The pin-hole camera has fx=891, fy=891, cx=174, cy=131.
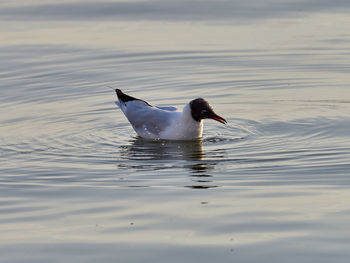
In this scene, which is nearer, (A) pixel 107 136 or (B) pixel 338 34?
(A) pixel 107 136

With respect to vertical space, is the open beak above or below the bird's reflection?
above

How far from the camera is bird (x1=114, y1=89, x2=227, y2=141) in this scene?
1095 centimetres

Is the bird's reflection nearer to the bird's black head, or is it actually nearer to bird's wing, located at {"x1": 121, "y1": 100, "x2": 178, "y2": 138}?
bird's wing, located at {"x1": 121, "y1": 100, "x2": 178, "y2": 138}

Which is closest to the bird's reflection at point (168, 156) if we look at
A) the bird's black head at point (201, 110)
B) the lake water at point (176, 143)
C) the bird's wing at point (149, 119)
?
the lake water at point (176, 143)

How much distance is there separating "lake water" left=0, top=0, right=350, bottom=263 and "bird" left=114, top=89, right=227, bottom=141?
0.17 meters

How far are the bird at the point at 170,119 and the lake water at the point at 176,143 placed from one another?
171mm

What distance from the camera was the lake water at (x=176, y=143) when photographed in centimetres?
659

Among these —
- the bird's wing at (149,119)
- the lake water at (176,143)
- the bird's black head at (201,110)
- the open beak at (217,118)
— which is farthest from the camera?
the bird's wing at (149,119)

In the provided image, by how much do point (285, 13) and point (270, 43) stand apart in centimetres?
240

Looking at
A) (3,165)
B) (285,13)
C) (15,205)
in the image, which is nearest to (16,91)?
(3,165)

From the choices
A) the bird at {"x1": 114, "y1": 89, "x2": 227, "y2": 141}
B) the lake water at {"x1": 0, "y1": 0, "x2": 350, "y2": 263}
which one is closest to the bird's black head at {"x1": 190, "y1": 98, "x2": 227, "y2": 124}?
the bird at {"x1": 114, "y1": 89, "x2": 227, "y2": 141}

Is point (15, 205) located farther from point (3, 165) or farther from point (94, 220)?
point (3, 165)

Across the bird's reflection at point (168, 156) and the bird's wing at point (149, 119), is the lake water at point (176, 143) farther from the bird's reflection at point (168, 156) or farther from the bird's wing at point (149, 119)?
the bird's wing at point (149, 119)

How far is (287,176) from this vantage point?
8.40 m
